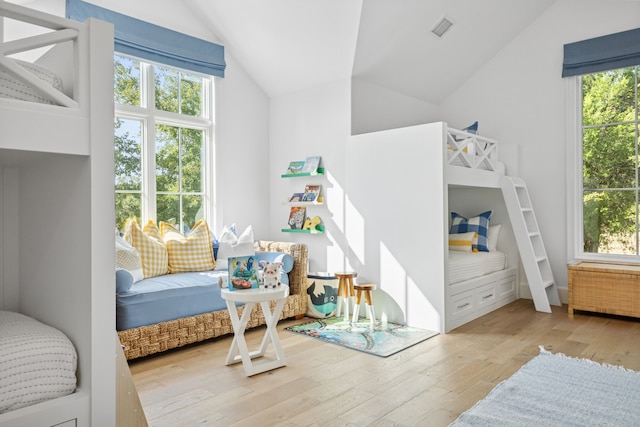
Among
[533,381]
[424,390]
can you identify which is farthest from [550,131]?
[424,390]

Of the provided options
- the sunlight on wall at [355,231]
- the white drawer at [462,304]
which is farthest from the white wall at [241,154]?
the white drawer at [462,304]

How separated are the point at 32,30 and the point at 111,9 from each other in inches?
26.0

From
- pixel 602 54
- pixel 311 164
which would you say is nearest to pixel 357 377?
pixel 311 164

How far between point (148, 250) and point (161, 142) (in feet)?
3.74

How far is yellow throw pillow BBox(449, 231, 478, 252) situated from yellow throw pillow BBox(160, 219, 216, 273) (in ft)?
8.15

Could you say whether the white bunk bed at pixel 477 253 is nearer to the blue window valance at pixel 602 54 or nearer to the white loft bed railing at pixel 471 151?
the white loft bed railing at pixel 471 151

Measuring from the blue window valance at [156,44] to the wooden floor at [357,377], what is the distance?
8.38 ft

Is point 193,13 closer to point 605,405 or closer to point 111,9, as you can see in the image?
point 111,9

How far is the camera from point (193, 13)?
171 inches

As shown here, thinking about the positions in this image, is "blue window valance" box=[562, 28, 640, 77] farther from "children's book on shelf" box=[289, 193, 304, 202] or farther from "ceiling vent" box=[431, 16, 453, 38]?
"children's book on shelf" box=[289, 193, 304, 202]

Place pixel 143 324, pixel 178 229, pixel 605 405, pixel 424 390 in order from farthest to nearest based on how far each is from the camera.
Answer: pixel 178 229 < pixel 143 324 < pixel 424 390 < pixel 605 405

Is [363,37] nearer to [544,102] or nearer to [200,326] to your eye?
[544,102]

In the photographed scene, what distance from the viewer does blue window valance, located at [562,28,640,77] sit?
165 inches

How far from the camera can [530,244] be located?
425cm
